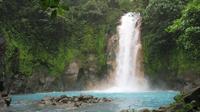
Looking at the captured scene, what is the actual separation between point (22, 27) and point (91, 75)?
8256 millimetres

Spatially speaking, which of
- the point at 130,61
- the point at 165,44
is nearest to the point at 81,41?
the point at 130,61

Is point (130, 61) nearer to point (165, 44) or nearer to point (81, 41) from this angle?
point (165, 44)

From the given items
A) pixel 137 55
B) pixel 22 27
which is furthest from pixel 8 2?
pixel 137 55

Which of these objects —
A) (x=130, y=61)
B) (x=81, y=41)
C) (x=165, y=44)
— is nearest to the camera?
(x=165, y=44)

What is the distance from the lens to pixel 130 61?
41219 mm

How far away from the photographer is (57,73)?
131 feet

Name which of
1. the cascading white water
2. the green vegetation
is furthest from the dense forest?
the cascading white water

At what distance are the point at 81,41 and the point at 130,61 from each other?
5.55 meters

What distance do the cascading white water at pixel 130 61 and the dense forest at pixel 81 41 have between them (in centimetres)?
85

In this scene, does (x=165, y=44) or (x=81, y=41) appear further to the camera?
(x=81, y=41)

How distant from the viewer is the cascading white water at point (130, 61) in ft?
133

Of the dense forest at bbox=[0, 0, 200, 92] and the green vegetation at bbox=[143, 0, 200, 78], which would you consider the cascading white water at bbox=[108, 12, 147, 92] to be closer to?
the dense forest at bbox=[0, 0, 200, 92]

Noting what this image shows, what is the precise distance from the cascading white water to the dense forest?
2.79ft

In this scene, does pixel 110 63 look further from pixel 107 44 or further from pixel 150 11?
pixel 150 11
